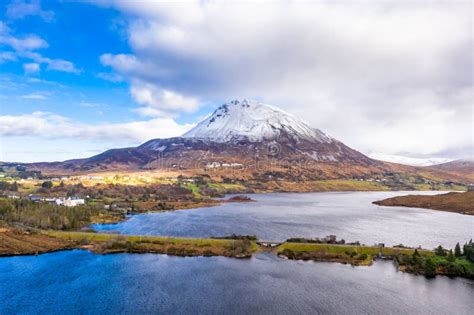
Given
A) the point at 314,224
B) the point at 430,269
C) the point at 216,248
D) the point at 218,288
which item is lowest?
the point at 218,288

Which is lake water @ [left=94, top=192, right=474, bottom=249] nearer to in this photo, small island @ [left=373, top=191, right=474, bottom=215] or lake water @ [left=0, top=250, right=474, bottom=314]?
small island @ [left=373, top=191, right=474, bottom=215]

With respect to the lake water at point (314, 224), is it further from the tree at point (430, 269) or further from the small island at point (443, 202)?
the tree at point (430, 269)

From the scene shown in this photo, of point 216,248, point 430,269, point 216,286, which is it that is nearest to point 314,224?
point 216,248

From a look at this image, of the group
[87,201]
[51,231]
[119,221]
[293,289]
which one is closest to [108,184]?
[87,201]

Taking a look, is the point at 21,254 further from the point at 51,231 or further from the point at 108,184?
the point at 108,184

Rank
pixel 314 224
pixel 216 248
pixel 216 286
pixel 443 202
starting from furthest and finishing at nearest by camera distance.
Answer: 1. pixel 443 202
2. pixel 314 224
3. pixel 216 248
4. pixel 216 286

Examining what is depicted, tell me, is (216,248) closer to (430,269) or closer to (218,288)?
(218,288)
